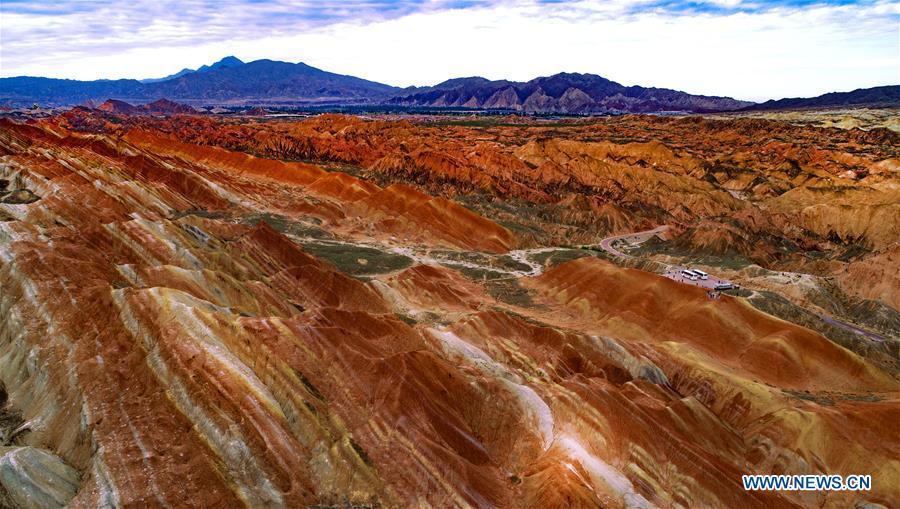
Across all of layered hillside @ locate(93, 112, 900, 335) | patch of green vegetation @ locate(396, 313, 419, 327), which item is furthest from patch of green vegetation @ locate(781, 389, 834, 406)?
patch of green vegetation @ locate(396, 313, 419, 327)

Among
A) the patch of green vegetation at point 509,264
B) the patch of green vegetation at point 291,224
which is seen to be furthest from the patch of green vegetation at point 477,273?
the patch of green vegetation at point 291,224

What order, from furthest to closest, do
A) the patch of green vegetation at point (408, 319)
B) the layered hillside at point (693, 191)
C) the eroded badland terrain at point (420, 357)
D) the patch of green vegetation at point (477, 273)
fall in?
the layered hillside at point (693, 191)
the patch of green vegetation at point (477, 273)
the patch of green vegetation at point (408, 319)
the eroded badland terrain at point (420, 357)

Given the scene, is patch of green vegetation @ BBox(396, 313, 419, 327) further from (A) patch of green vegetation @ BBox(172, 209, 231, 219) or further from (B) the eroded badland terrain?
(A) patch of green vegetation @ BBox(172, 209, 231, 219)

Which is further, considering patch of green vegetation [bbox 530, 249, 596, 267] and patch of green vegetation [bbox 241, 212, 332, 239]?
patch of green vegetation [bbox 241, 212, 332, 239]

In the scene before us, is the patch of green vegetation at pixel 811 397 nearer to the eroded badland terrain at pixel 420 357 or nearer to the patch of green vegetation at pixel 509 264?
the eroded badland terrain at pixel 420 357

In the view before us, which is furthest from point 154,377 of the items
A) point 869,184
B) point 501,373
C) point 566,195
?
point 869,184

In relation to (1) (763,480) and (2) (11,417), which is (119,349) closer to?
(2) (11,417)
